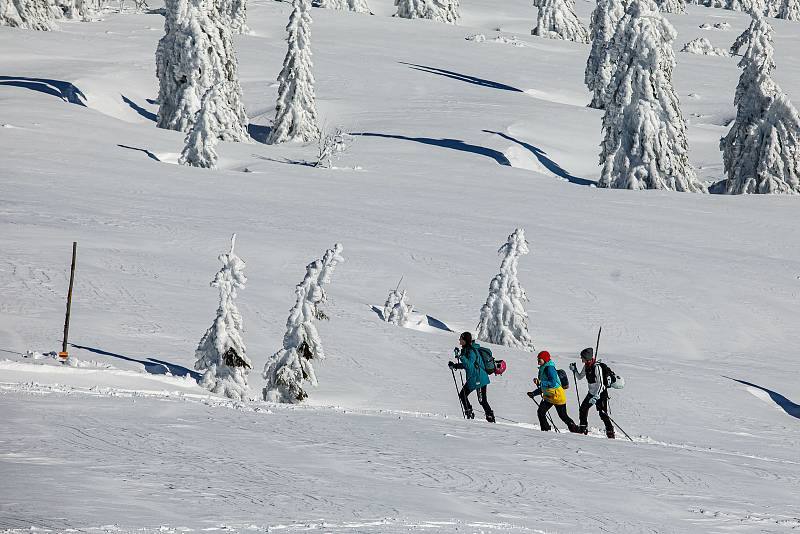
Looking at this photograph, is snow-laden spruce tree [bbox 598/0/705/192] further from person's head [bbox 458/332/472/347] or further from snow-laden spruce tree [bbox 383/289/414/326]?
person's head [bbox 458/332/472/347]

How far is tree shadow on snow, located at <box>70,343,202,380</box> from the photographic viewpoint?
53.0ft

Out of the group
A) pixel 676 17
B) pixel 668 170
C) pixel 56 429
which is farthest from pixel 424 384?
pixel 676 17

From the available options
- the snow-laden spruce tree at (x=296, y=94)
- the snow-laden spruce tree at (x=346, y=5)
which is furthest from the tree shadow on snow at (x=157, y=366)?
the snow-laden spruce tree at (x=346, y=5)

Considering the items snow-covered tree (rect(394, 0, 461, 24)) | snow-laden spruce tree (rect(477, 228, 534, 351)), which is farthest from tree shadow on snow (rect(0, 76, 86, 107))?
snow-covered tree (rect(394, 0, 461, 24))

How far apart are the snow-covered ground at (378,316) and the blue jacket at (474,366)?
81 centimetres

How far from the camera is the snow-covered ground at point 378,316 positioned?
26.8 feet

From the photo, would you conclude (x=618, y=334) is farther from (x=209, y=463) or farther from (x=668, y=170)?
(x=668, y=170)

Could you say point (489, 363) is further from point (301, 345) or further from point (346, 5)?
point (346, 5)

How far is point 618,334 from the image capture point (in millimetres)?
23375

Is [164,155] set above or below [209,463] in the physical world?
below

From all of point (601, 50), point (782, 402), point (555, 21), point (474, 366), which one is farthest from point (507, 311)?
point (555, 21)

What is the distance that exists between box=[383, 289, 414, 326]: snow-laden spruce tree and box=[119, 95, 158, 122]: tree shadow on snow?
32.6m

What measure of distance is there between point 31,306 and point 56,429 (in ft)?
31.2

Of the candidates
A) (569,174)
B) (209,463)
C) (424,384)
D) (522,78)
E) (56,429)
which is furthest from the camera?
(522,78)
